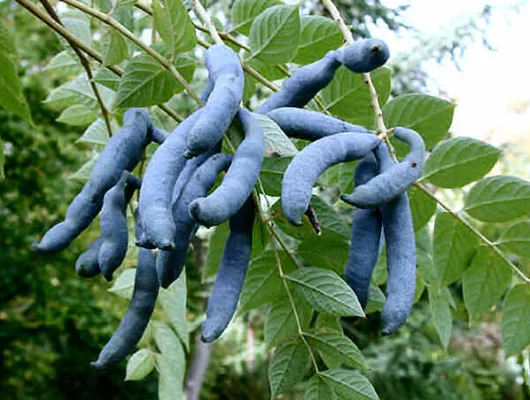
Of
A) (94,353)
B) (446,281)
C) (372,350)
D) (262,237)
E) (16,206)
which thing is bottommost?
(94,353)

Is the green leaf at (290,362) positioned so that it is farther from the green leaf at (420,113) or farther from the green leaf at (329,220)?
the green leaf at (420,113)

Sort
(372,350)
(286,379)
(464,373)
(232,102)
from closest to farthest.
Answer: (232,102) < (286,379) < (372,350) < (464,373)

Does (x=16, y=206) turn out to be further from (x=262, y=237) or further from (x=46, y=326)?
(x=262, y=237)

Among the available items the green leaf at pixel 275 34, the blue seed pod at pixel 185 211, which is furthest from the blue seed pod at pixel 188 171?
the green leaf at pixel 275 34

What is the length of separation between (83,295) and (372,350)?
5.48 ft

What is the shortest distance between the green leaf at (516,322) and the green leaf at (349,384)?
8.6 inches

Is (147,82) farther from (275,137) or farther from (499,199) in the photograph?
(499,199)

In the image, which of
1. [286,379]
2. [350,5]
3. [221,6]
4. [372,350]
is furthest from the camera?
[372,350]

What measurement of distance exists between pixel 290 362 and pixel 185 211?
0.91ft

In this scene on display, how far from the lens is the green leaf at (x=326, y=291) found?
0.55 metres

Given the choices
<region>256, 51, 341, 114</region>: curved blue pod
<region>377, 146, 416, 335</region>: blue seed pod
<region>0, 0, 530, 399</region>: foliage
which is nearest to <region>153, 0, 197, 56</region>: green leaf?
Answer: <region>0, 0, 530, 399</region>: foliage

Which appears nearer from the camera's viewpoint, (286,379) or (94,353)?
(286,379)

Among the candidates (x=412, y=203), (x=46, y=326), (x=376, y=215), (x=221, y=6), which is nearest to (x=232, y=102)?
(x=376, y=215)

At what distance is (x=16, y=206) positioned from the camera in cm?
412
